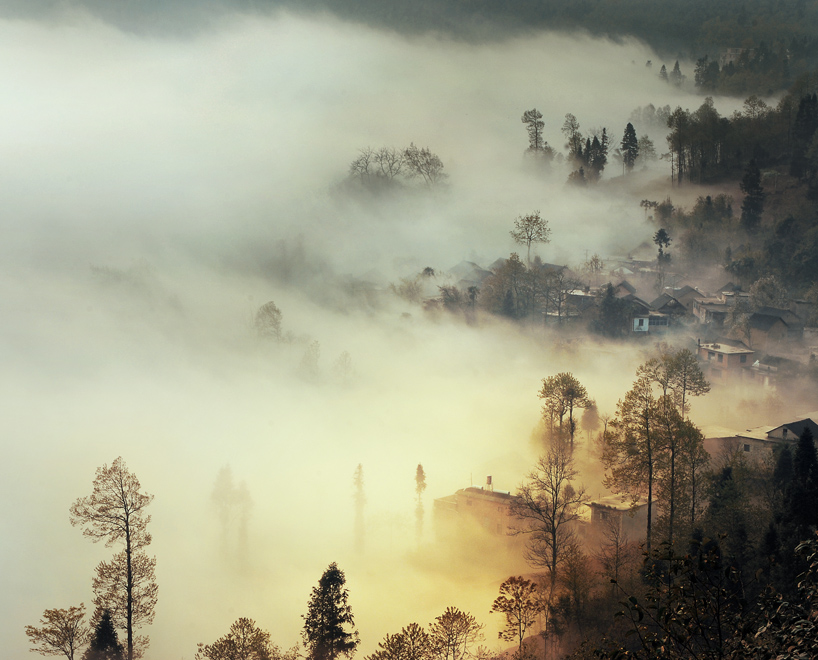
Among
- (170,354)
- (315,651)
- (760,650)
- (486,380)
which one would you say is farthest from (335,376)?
(760,650)

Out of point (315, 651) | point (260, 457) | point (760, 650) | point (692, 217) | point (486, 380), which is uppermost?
point (692, 217)

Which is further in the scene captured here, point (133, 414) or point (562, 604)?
point (133, 414)

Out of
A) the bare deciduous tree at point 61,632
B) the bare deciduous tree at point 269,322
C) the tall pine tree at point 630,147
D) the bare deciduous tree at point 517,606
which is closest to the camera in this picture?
the bare deciduous tree at point 517,606

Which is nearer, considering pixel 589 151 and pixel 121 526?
pixel 121 526

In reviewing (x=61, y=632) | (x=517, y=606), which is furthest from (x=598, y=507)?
(x=61, y=632)

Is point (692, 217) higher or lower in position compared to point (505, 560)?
higher

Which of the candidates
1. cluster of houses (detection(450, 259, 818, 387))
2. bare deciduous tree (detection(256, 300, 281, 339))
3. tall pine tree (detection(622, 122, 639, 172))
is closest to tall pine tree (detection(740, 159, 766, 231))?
cluster of houses (detection(450, 259, 818, 387))

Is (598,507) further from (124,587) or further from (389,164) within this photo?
(389,164)

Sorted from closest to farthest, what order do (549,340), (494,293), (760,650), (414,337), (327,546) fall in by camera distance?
(760,650) → (327,546) → (549,340) → (494,293) → (414,337)

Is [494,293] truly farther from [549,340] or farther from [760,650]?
[760,650]

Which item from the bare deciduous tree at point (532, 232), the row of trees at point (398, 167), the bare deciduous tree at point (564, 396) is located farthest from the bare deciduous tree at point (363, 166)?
the bare deciduous tree at point (564, 396)

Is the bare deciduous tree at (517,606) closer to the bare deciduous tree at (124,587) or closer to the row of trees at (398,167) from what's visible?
the bare deciduous tree at (124,587)
